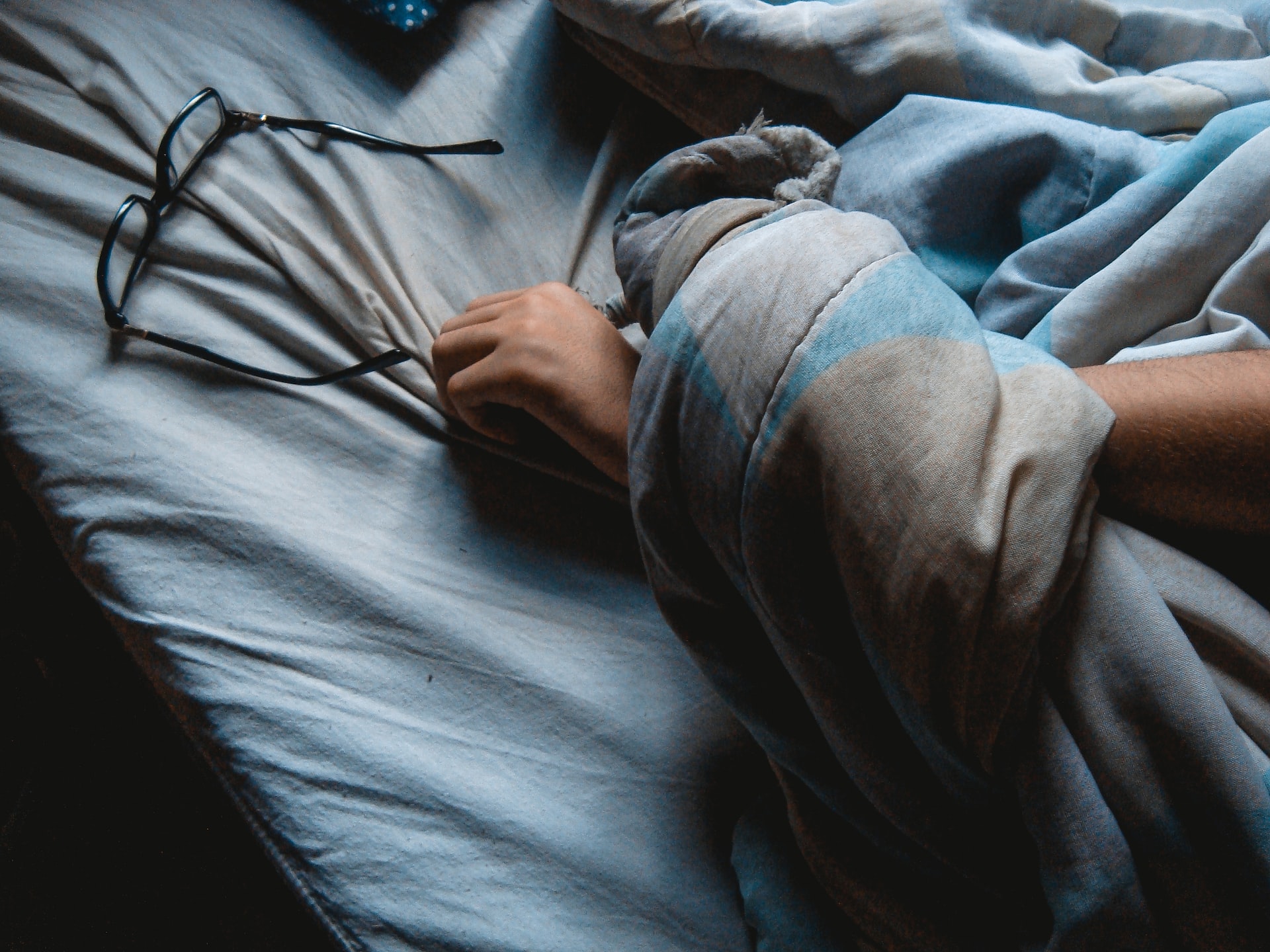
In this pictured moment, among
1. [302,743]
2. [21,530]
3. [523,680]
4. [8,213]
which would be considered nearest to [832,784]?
[523,680]

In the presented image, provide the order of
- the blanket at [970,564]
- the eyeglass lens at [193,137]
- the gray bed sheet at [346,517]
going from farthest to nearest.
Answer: the eyeglass lens at [193,137], the gray bed sheet at [346,517], the blanket at [970,564]

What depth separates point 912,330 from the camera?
36cm

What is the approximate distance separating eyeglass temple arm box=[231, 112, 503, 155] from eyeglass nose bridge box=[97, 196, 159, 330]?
0.11m

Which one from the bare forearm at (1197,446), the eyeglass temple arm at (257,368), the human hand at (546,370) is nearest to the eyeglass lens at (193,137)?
the eyeglass temple arm at (257,368)

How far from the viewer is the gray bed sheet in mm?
479

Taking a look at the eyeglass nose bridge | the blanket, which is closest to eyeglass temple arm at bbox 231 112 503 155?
the eyeglass nose bridge

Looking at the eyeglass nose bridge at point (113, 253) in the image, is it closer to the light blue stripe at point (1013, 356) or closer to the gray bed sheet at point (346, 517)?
the gray bed sheet at point (346, 517)

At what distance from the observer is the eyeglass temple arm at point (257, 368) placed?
0.55 metres

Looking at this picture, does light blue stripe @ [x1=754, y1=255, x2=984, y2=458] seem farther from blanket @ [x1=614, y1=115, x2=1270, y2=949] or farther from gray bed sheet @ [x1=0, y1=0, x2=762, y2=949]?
gray bed sheet @ [x1=0, y1=0, x2=762, y2=949]

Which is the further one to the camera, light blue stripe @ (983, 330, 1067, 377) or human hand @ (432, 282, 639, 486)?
human hand @ (432, 282, 639, 486)

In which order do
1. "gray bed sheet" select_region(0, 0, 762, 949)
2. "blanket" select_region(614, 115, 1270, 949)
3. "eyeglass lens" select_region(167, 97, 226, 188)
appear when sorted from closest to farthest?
"blanket" select_region(614, 115, 1270, 949)
"gray bed sheet" select_region(0, 0, 762, 949)
"eyeglass lens" select_region(167, 97, 226, 188)

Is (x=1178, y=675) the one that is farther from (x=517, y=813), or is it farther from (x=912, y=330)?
(x=517, y=813)

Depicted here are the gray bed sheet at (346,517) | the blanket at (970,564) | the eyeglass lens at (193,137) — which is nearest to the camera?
the blanket at (970,564)

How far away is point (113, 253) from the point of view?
22.7 inches
